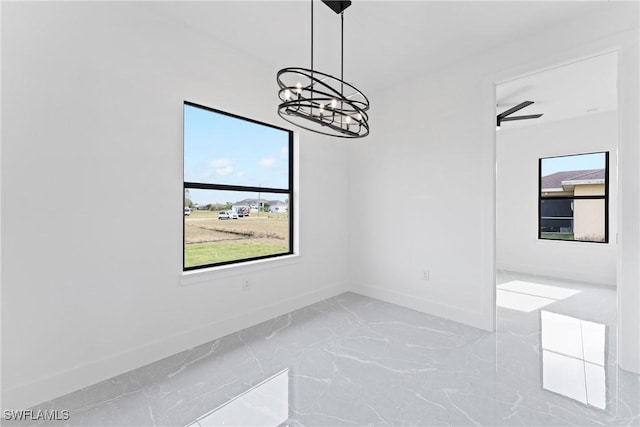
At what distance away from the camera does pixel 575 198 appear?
5043mm

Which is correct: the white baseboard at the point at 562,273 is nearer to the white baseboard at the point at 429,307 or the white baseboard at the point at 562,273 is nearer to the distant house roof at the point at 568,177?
the distant house roof at the point at 568,177

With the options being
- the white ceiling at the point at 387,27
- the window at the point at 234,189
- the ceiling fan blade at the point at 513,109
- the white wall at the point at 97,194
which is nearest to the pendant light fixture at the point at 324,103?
the white ceiling at the point at 387,27

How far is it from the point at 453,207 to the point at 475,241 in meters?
0.42

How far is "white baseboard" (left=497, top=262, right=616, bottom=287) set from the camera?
450 cm

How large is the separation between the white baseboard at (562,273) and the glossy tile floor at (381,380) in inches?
80.0

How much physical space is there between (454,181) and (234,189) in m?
2.36

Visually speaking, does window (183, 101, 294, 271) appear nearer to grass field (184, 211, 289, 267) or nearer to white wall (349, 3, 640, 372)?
grass field (184, 211, 289, 267)

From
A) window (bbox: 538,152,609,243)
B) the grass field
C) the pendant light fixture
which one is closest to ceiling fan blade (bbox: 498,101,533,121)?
window (bbox: 538,152,609,243)

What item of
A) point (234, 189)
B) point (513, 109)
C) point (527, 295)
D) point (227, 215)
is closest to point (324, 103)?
point (234, 189)

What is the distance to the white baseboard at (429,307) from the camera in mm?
2893

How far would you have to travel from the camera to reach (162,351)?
2332 millimetres

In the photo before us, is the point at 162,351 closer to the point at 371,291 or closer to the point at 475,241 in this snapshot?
the point at 371,291

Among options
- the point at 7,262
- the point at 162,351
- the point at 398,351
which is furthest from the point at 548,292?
the point at 7,262

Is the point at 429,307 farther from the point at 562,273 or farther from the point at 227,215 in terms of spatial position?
the point at 562,273
